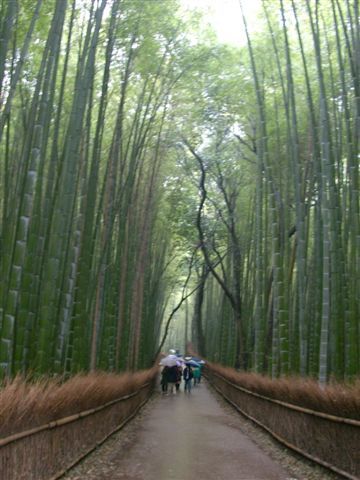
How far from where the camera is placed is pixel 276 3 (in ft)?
22.8

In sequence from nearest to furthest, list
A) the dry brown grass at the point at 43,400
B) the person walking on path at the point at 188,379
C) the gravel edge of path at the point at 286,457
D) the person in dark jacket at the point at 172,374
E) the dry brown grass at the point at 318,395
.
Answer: the dry brown grass at the point at 43,400
the dry brown grass at the point at 318,395
the gravel edge of path at the point at 286,457
the person in dark jacket at the point at 172,374
the person walking on path at the point at 188,379

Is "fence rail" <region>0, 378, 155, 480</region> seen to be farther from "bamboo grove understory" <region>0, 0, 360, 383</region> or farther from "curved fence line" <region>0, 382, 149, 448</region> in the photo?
"bamboo grove understory" <region>0, 0, 360, 383</region>

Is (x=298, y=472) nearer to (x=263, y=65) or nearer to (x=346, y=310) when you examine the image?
(x=346, y=310)

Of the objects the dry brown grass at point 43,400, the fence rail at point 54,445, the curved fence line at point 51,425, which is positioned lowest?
the fence rail at point 54,445

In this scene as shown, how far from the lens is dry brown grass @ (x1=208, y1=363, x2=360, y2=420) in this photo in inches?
131

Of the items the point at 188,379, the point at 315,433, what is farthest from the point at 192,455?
the point at 188,379

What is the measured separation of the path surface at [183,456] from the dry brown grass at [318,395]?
1.63ft

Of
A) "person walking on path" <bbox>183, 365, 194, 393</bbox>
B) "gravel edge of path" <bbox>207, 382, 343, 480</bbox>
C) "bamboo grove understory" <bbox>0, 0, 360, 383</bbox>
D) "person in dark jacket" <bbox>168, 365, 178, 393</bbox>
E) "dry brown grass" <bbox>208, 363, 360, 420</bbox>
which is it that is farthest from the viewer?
"person walking on path" <bbox>183, 365, 194, 393</bbox>

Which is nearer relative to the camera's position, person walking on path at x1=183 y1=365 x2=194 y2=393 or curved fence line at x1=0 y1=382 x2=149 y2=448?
curved fence line at x1=0 y1=382 x2=149 y2=448

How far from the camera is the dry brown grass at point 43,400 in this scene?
2.55 m

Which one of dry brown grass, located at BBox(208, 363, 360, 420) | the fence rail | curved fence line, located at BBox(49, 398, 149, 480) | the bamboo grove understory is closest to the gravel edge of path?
dry brown grass, located at BBox(208, 363, 360, 420)

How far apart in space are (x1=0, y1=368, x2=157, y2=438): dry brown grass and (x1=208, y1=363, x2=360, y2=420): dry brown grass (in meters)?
1.54

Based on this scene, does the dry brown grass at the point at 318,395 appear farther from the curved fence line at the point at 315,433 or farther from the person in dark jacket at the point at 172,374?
the person in dark jacket at the point at 172,374

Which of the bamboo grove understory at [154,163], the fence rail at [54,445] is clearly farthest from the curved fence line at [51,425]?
the bamboo grove understory at [154,163]
